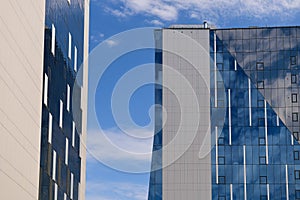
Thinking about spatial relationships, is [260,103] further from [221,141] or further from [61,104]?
[61,104]

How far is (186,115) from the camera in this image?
9019 centimetres

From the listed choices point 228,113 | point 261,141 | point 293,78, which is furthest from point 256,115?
point 293,78

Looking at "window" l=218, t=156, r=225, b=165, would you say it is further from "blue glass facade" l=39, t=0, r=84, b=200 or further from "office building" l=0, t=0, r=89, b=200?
"blue glass facade" l=39, t=0, r=84, b=200

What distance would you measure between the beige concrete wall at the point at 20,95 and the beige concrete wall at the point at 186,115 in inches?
1889

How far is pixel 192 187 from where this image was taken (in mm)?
87188

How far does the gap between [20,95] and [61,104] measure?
12.3 m

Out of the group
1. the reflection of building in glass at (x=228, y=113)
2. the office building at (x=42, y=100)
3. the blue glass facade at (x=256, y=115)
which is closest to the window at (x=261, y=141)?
the blue glass facade at (x=256, y=115)

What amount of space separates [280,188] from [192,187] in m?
10.5

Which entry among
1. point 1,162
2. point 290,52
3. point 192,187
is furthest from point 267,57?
point 1,162

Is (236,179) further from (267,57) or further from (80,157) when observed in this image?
(80,157)

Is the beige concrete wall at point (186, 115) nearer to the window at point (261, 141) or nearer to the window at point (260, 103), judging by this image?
the window at point (260, 103)

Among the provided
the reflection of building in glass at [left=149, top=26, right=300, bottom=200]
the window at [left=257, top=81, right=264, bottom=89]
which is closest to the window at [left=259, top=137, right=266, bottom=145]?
the reflection of building in glass at [left=149, top=26, right=300, bottom=200]

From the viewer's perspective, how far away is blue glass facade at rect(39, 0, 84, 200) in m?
43.6

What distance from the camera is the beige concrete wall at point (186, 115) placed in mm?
87312
